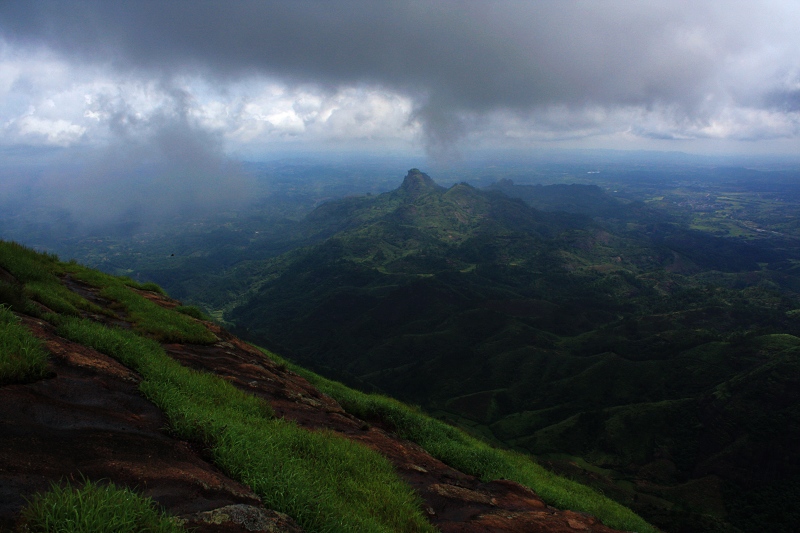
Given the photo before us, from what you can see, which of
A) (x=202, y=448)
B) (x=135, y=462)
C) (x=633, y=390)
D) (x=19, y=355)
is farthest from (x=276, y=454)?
(x=633, y=390)

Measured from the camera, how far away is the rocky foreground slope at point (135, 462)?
432 centimetres

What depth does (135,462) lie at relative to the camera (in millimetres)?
4930

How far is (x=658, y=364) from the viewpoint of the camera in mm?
133125

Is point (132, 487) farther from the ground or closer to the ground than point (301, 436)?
farther from the ground

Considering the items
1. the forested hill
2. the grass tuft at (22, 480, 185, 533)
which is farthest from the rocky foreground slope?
the forested hill

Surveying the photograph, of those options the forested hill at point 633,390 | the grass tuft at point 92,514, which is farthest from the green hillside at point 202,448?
the forested hill at point 633,390

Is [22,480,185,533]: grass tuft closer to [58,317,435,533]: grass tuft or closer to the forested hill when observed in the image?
[58,317,435,533]: grass tuft

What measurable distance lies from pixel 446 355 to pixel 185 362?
163 metres

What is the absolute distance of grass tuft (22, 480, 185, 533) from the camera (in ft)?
10.5

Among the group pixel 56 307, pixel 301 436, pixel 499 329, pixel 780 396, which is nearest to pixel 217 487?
pixel 301 436

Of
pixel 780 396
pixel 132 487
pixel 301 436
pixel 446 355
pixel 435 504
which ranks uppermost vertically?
pixel 132 487

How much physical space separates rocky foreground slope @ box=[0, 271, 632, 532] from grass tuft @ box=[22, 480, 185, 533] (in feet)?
0.84

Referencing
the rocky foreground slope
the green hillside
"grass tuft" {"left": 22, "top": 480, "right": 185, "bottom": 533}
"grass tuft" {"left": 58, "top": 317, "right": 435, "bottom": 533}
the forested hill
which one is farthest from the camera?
the forested hill

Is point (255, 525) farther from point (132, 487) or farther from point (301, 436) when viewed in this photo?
point (301, 436)
